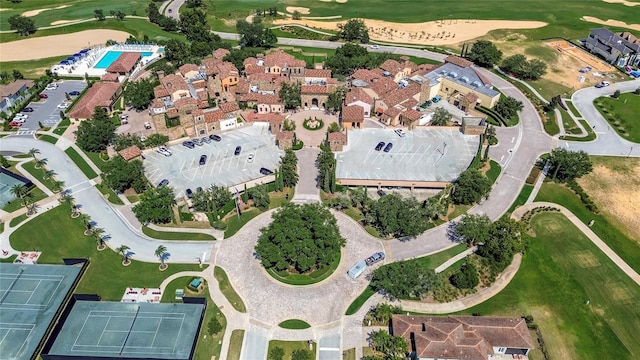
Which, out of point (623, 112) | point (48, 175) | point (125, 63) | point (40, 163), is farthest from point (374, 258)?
point (125, 63)

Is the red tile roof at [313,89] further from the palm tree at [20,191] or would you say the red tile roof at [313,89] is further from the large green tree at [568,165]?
the palm tree at [20,191]

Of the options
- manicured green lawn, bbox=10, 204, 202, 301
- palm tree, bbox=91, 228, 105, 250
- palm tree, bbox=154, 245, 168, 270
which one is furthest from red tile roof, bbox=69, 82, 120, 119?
palm tree, bbox=154, 245, 168, 270

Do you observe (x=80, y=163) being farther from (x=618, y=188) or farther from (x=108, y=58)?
(x=618, y=188)

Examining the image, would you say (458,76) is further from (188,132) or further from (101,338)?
(101,338)

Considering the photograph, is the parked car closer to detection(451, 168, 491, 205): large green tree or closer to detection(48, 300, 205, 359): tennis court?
detection(451, 168, 491, 205): large green tree

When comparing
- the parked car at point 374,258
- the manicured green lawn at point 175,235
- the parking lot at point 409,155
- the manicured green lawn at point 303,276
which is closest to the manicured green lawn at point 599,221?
the parking lot at point 409,155
